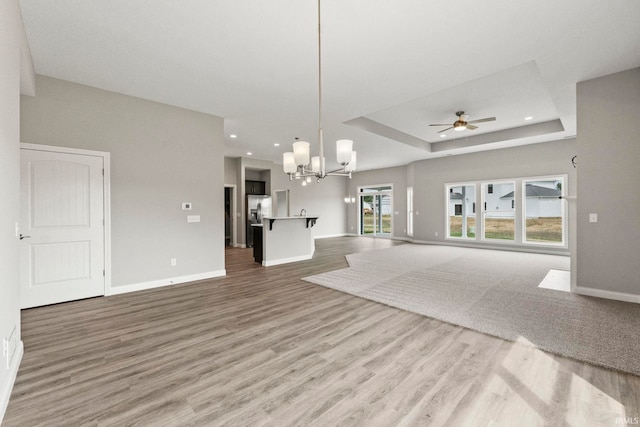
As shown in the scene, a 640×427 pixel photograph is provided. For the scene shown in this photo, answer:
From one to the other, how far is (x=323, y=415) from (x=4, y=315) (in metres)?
2.22

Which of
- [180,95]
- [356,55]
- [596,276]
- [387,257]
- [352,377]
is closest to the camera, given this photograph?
[352,377]

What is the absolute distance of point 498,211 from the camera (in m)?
8.00

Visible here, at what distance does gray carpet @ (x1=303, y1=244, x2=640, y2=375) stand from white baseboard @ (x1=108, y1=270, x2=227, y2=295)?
1.77 metres

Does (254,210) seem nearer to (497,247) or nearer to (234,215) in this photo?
(234,215)

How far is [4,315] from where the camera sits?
1801 millimetres

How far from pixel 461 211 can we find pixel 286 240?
6026 millimetres

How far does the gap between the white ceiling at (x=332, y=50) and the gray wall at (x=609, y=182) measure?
1.27 feet

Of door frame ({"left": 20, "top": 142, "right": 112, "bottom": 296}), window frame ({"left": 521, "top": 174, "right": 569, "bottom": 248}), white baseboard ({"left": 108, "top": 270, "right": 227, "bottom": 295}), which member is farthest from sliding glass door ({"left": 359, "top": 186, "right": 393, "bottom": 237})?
door frame ({"left": 20, "top": 142, "right": 112, "bottom": 296})

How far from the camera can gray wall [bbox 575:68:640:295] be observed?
3.44 meters

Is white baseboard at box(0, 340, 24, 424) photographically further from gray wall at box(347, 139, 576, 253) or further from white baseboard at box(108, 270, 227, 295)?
gray wall at box(347, 139, 576, 253)

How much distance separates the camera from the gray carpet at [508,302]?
94.1 inches

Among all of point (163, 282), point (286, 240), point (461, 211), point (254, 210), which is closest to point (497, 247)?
point (461, 211)

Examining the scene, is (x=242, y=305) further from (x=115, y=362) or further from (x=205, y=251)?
(x=205, y=251)

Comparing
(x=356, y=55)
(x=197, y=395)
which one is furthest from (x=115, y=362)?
(x=356, y=55)
